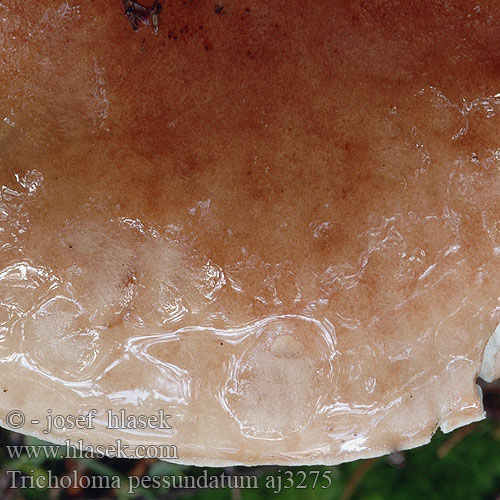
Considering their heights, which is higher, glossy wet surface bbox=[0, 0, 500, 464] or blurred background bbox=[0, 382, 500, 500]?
glossy wet surface bbox=[0, 0, 500, 464]

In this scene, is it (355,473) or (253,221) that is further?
(355,473)

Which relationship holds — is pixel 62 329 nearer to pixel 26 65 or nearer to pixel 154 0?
pixel 26 65

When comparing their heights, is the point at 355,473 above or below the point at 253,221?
below

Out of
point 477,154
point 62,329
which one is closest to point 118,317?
point 62,329

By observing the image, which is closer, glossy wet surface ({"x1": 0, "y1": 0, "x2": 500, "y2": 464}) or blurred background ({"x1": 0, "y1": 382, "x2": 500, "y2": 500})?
glossy wet surface ({"x1": 0, "y1": 0, "x2": 500, "y2": 464})
